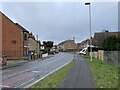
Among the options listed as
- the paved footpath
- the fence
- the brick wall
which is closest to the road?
the paved footpath

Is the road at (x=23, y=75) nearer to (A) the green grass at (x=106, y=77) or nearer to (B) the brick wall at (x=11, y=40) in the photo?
(A) the green grass at (x=106, y=77)

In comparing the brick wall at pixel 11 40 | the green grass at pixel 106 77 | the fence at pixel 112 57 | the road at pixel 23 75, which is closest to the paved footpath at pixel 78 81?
the green grass at pixel 106 77

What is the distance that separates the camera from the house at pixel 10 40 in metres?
66.9

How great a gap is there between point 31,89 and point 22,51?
57959 millimetres

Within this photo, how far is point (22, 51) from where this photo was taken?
2788 inches

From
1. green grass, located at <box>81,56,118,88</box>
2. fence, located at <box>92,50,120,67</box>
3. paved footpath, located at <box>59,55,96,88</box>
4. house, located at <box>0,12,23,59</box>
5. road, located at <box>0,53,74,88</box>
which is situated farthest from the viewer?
house, located at <box>0,12,23,59</box>

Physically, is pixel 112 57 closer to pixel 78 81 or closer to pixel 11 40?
pixel 78 81

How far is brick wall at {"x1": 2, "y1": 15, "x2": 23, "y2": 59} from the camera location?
67000 millimetres

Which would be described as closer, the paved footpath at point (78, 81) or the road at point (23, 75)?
the paved footpath at point (78, 81)

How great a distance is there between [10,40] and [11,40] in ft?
0.78

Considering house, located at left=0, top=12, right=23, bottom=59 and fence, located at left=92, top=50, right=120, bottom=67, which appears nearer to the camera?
fence, located at left=92, top=50, right=120, bottom=67

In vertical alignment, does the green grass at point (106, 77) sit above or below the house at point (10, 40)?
below

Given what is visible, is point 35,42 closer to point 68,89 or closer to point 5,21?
point 5,21

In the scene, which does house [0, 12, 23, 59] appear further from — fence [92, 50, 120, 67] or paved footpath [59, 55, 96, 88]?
paved footpath [59, 55, 96, 88]
